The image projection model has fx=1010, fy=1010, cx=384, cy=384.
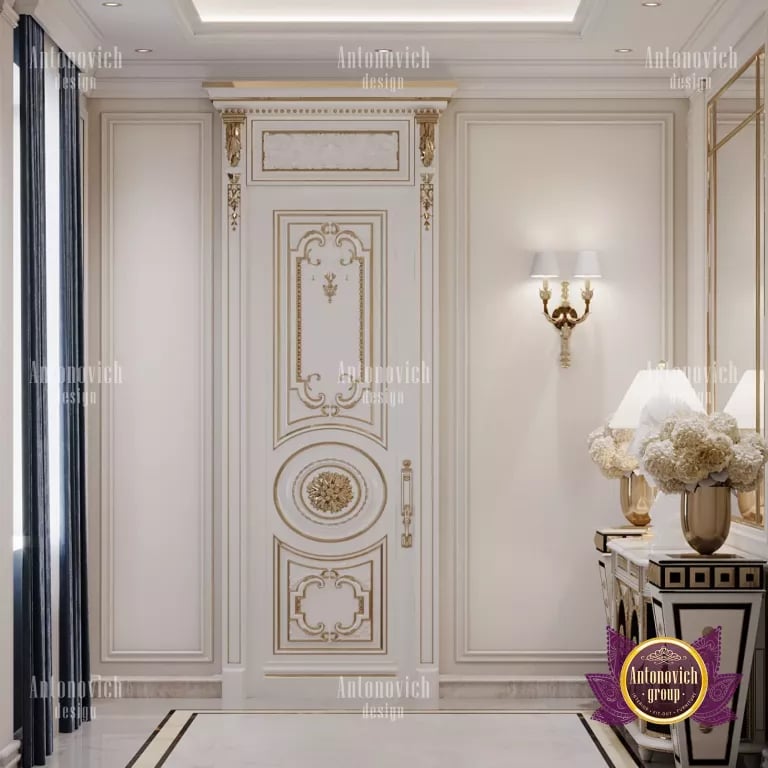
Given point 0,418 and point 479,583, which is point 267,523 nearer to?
point 479,583

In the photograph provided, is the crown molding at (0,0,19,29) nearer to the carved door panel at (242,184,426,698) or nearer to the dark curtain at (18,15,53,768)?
the dark curtain at (18,15,53,768)

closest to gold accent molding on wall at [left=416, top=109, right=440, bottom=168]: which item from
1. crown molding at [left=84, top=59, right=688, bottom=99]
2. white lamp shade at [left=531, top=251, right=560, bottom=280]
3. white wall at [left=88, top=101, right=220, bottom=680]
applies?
crown molding at [left=84, top=59, right=688, bottom=99]

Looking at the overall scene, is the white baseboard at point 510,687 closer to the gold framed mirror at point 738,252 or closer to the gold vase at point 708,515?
the gold framed mirror at point 738,252

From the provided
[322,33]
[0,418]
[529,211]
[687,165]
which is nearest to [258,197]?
[322,33]

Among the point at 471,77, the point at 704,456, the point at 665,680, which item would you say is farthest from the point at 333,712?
the point at 471,77

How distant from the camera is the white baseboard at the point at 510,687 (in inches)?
185

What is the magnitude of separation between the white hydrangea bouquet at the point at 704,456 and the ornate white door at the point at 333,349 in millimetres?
1363

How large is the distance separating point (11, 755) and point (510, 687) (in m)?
2.22

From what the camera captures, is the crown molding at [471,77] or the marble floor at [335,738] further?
the crown molding at [471,77]

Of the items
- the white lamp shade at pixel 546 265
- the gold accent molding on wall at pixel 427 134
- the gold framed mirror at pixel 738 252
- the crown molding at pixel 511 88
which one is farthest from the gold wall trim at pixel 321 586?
the crown molding at pixel 511 88

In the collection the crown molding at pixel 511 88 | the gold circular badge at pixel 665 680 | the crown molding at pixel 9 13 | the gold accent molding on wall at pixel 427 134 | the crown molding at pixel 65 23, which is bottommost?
the gold circular badge at pixel 665 680

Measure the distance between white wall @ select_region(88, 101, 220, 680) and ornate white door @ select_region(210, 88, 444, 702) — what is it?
0.19 metres

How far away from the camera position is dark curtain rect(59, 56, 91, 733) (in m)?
4.18

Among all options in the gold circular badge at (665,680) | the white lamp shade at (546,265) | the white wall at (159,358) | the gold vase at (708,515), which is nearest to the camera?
the gold circular badge at (665,680)
